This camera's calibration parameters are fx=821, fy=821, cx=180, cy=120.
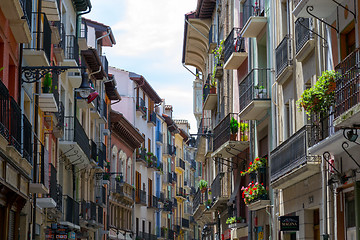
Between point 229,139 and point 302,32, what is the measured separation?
34.6 ft

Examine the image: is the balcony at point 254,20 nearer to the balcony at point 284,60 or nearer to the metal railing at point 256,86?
the metal railing at point 256,86

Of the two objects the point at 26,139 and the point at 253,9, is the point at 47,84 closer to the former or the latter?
the point at 26,139

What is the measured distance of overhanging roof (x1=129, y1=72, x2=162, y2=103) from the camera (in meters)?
59.3

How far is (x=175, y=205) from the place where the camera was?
77312 mm

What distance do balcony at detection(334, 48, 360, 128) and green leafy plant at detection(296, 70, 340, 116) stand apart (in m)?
0.31

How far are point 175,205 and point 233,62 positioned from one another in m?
48.6

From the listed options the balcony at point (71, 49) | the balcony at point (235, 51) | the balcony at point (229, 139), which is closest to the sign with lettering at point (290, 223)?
the balcony at point (229, 139)

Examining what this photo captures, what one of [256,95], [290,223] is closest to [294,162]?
[290,223]

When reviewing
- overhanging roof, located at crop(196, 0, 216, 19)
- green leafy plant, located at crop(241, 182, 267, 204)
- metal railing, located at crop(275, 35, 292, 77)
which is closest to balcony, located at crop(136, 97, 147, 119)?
overhanging roof, located at crop(196, 0, 216, 19)

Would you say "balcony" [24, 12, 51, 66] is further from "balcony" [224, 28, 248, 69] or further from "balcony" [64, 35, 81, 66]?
"balcony" [64, 35, 81, 66]

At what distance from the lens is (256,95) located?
25.1 meters

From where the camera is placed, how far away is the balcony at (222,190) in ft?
111

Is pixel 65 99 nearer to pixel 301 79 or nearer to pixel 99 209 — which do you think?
pixel 99 209

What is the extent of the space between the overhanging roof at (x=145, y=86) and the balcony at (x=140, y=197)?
304 inches
